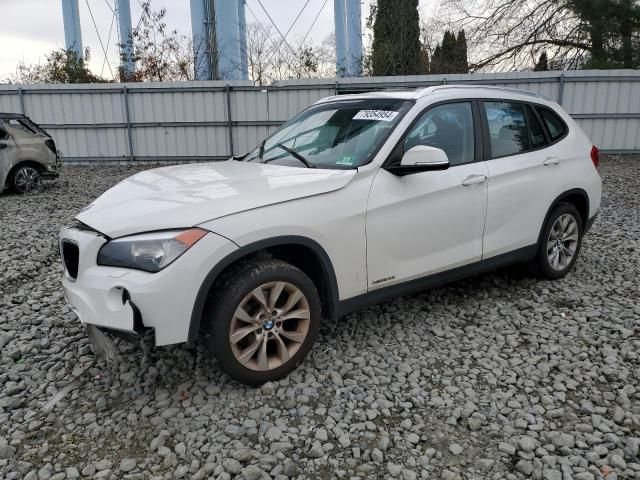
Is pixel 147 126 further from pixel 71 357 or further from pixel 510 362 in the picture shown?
pixel 510 362

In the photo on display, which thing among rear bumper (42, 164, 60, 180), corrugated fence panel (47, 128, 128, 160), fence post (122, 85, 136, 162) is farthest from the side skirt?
corrugated fence panel (47, 128, 128, 160)

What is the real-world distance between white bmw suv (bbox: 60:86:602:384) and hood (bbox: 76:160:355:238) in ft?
0.04

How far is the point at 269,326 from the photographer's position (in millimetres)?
3049

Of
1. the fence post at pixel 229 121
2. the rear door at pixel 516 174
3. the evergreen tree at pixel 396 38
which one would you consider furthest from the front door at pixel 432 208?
the evergreen tree at pixel 396 38

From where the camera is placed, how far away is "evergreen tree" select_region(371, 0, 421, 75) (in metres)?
19.2

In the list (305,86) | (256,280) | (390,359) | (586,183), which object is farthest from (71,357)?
(305,86)

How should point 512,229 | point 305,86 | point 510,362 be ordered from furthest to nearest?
point 305,86 < point 512,229 < point 510,362

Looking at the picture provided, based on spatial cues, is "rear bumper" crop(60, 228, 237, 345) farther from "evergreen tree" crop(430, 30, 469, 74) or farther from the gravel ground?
"evergreen tree" crop(430, 30, 469, 74)

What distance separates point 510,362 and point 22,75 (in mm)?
21581

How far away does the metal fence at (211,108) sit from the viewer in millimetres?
14031

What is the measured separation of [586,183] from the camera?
4812 mm

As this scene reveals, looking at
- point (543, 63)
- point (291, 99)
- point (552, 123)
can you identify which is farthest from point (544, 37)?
point (552, 123)

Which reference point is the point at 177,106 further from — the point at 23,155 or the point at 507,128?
the point at 507,128

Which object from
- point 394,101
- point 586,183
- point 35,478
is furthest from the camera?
point 586,183
